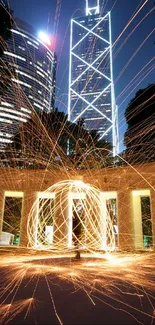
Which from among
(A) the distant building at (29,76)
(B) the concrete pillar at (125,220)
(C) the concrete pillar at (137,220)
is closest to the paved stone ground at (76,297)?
(A) the distant building at (29,76)

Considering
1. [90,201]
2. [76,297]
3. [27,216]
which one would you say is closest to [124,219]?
[90,201]

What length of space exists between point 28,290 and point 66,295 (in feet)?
1.69

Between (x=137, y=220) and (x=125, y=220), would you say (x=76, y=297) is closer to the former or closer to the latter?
(x=125, y=220)

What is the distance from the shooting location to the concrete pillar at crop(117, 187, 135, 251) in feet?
28.6

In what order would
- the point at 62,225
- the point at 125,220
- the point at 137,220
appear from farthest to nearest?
the point at 137,220
the point at 62,225
the point at 125,220

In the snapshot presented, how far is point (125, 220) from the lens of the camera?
888 cm

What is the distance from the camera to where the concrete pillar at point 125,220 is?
8.71 meters

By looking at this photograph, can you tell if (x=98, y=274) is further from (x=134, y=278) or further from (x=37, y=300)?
(x=37, y=300)

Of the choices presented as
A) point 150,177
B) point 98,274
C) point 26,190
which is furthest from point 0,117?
point 98,274

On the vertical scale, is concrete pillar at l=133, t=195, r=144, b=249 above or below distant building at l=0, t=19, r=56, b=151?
below

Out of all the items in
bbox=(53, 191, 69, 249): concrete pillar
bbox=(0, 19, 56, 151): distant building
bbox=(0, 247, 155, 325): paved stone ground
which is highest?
bbox=(0, 19, 56, 151): distant building

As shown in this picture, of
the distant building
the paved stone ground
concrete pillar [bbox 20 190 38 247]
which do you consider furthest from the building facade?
the paved stone ground

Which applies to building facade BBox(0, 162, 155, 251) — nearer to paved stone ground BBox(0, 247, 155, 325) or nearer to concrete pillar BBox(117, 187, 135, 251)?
concrete pillar BBox(117, 187, 135, 251)

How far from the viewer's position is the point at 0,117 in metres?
29.0
